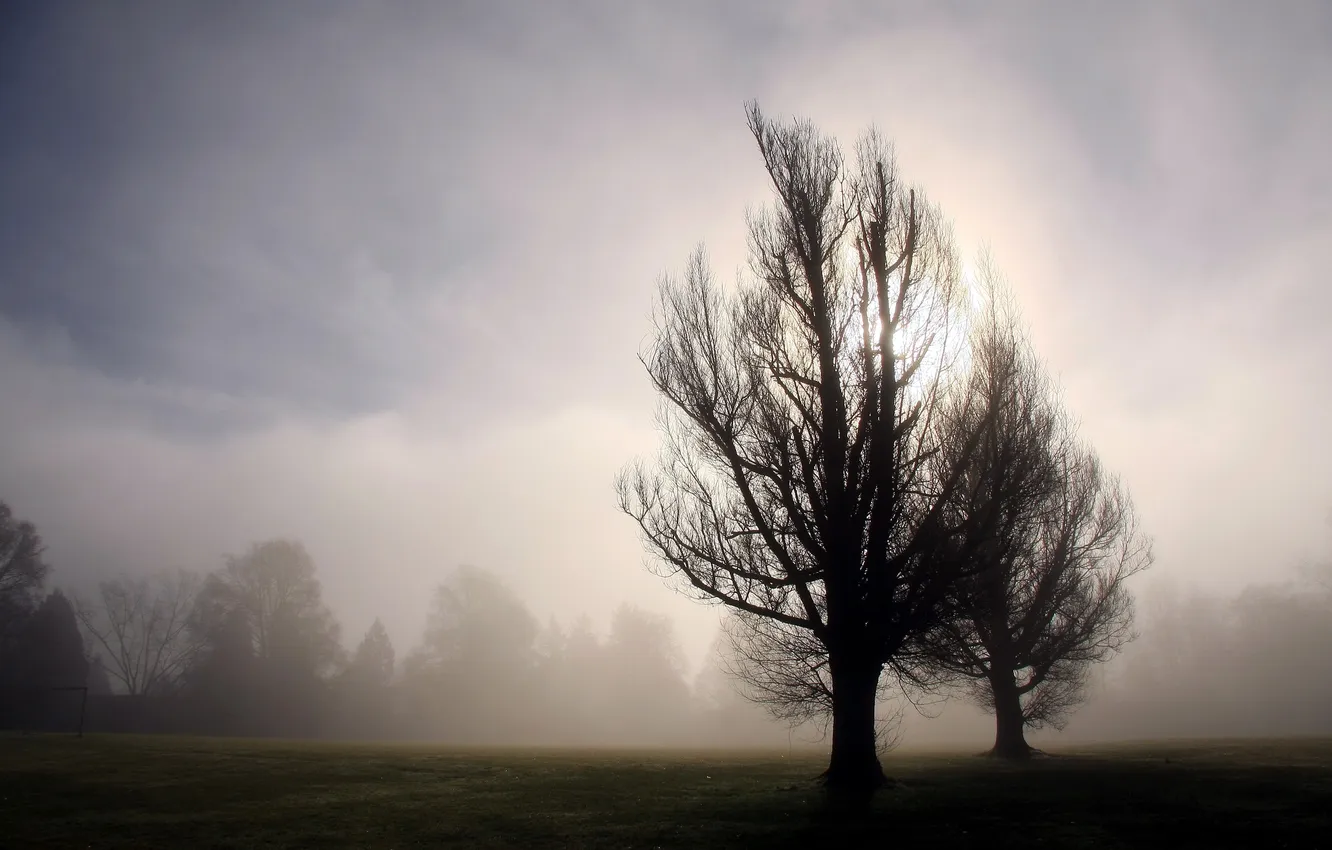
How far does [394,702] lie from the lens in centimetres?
6975

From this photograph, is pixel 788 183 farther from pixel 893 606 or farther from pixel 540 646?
pixel 540 646

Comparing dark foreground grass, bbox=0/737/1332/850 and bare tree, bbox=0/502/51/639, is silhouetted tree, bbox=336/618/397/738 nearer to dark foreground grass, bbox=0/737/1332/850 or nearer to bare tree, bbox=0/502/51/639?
bare tree, bbox=0/502/51/639

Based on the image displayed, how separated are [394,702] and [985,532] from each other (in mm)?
67331

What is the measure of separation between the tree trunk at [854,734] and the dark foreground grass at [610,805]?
0.72 metres

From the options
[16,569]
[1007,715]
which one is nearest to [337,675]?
[16,569]

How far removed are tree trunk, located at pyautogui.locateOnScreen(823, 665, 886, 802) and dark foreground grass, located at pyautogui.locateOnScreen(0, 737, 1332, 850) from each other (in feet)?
2.36

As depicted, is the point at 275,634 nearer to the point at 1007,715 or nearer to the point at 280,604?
the point at 280,604

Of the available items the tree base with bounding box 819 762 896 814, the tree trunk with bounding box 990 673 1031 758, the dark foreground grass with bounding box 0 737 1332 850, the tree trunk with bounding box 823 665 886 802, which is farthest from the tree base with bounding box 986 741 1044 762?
the tree trunk with bounding box 823 665 886 802

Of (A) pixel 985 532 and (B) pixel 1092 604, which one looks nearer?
(A) pixel 985 532

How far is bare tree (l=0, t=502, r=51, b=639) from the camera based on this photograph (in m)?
46.7

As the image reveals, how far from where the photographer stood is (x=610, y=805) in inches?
569

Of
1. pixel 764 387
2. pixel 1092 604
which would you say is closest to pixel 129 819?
pixel 764 387

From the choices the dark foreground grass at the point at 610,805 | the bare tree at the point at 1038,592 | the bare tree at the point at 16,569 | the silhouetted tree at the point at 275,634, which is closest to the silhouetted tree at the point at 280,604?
the silhouetted tree at the point at 275,634

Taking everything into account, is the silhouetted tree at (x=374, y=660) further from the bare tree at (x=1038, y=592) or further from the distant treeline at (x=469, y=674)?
the bare tree at (x=1038, y=592)
